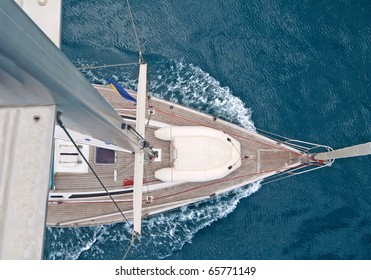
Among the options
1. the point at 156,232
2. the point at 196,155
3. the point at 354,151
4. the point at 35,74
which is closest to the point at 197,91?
the point at 196,155

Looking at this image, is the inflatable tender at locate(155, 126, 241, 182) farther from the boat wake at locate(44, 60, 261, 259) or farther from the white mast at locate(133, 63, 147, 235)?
the white mast at locate(133, 63, 147, 235)

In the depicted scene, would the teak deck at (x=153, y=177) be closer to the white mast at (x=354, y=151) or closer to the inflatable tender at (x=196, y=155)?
the inflatable tender at (x=196, y=155)

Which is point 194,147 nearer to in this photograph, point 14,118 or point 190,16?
point 190,16

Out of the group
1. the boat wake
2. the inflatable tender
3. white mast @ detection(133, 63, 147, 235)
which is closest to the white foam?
the boat wake

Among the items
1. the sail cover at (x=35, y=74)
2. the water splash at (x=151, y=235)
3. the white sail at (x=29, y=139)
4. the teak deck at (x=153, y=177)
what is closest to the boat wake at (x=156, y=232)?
the water splash at (x=151, y=235)
